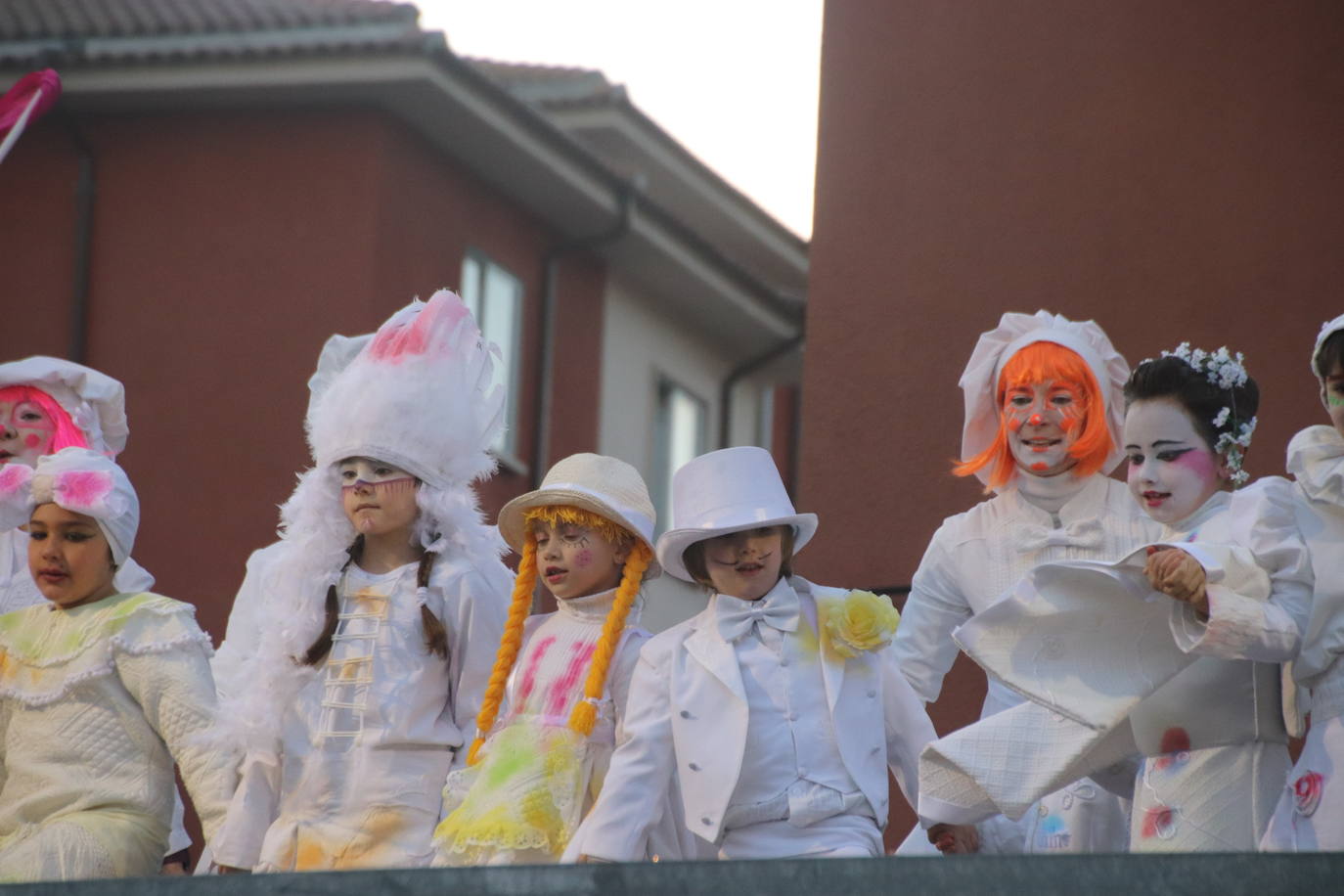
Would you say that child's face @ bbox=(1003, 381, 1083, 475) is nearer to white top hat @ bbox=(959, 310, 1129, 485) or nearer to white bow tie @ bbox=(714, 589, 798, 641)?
white top hat @ bbox=(959, 310, 1129, 485)

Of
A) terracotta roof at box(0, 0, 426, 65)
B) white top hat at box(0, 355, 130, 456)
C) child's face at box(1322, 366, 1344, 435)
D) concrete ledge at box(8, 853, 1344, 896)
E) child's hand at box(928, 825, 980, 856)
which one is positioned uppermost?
terracotta roof at box(0, 0, 426, 65)

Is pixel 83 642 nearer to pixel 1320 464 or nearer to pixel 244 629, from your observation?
pixel 244 629

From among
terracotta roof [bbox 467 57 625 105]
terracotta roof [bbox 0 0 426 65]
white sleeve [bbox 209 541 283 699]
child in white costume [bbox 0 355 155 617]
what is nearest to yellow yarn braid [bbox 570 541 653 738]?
white sleeve [bbox 209 541 283 699]

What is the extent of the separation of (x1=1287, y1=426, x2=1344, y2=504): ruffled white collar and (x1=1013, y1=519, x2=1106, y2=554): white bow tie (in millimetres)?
1329

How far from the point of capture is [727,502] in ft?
21.9

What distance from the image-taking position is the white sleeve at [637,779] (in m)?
6.29

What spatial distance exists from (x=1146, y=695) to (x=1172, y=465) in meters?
0.90

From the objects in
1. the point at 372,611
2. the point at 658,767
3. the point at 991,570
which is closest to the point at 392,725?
the point at 372,611

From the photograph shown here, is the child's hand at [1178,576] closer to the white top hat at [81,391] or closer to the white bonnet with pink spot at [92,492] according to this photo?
the white bonnet with pink spot at [92,492]

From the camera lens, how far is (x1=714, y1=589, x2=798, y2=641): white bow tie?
6621mm

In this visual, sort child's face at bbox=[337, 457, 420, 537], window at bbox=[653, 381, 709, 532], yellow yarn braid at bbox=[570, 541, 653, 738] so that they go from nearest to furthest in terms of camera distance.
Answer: yellow yarn braid at bbox=[570, 541, 653, 738]
child's face at bbox=[337, 457, 420, 537]
window at bbox=[653, 381, 709, 532]

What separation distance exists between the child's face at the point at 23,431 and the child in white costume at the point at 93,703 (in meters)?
1.35

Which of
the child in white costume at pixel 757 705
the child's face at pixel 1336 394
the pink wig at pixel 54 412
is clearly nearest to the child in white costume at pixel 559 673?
the child in white costume at pixel 757 705

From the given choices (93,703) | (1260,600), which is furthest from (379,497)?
(1260,600)
